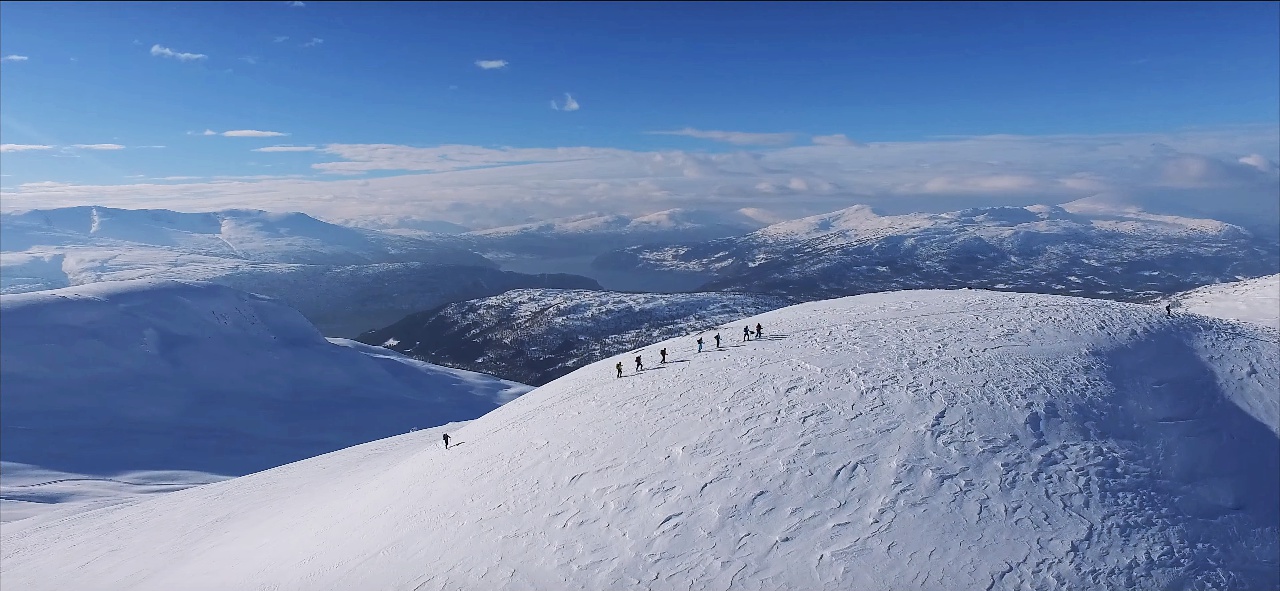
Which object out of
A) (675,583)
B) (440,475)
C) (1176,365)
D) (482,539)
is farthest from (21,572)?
(1176,365)

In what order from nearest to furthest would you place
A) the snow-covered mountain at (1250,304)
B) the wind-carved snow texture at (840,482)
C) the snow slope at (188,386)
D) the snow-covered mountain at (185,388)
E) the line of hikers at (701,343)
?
the wind-carved snow texture at (840,482)
the line of hikers at (701,343)
the snow-covered mountain at (185,388)
the snow slope at (188,386)
the snow-covered mountain at (1250,304)

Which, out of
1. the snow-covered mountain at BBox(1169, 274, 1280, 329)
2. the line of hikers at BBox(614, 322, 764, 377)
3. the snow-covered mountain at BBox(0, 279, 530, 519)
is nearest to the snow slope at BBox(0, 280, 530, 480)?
the snow-covered mountain at BBox(0, 279, 530, 519)

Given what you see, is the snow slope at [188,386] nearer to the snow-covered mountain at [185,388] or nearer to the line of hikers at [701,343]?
the snow-covered mountain at [185,388]

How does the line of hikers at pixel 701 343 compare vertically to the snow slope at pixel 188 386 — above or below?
above

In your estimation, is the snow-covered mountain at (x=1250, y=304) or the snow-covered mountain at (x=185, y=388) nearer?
the snow-covered mountain at (x=185, y=388)

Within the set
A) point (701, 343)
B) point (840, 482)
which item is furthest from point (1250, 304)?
point (840, 482)

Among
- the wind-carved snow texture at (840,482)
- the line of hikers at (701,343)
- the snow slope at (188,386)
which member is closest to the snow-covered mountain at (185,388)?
the snow slope at (188,386)
